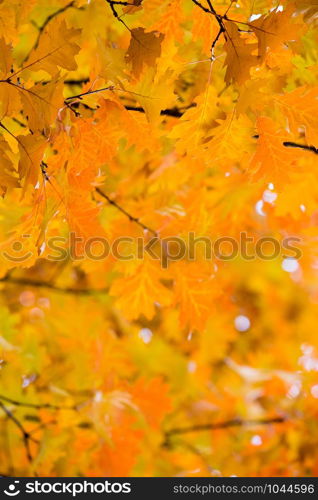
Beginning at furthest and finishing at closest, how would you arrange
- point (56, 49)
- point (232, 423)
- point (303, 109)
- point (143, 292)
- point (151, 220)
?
point (232, 423) < point (151, 220) < point (143, 292) < point (303, 109) < point (56, 49)

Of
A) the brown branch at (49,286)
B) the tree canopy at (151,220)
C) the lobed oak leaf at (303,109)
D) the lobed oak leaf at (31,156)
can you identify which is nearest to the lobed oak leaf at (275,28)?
the tree canopy at (151,220)

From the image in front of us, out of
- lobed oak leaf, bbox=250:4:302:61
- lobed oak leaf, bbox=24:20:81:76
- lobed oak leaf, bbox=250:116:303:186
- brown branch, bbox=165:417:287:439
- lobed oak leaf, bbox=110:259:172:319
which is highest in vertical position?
lobed oak leaf, bbox=250:4:302:61

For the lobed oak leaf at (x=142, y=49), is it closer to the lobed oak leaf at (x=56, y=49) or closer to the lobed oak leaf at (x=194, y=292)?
the lobed oak leaf at (x=56, y=49)

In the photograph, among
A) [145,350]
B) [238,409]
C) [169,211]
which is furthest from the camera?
[238,409]

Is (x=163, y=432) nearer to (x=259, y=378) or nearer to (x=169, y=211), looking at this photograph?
(x=259, y=378)

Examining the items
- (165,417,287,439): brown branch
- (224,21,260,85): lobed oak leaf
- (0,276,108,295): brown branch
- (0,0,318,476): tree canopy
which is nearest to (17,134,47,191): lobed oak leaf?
(0,0,318,476): tree canopy

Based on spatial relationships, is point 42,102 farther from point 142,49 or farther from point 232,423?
point 232,423

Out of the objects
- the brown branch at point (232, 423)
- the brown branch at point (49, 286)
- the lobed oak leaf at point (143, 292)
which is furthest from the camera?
the brown branch at point (232, 423)

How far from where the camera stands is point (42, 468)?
1.89 metres

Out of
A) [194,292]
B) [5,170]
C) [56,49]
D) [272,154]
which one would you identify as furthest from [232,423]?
[56,49]

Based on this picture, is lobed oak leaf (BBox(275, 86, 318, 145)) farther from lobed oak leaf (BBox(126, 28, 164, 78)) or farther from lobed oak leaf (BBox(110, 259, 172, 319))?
lobed oak leaf (BBox(110, 259, 172, 319))

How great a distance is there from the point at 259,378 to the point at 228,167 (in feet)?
7.72

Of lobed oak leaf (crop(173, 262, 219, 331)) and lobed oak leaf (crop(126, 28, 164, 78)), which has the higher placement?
lobed oak leaf (crop(126, 28, 164, 78))

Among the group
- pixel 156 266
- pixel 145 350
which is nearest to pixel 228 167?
pixel 156 266
